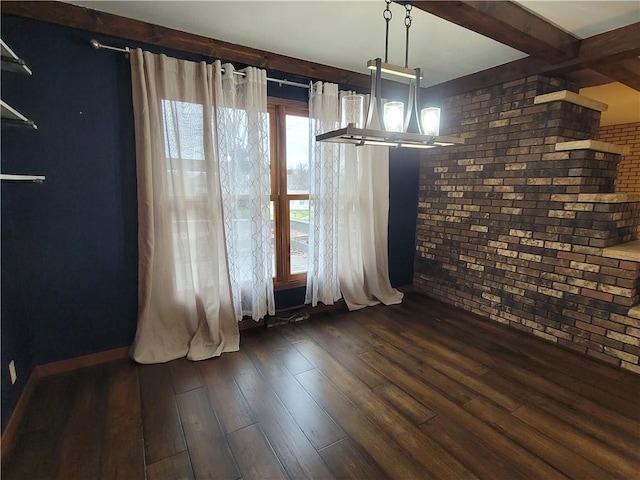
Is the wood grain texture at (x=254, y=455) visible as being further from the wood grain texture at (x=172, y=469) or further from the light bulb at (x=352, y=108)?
the light bulb at (x=352, y=108)

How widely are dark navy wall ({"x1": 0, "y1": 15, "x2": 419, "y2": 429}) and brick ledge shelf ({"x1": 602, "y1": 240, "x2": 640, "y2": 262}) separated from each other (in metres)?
3.53

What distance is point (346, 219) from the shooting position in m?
3.31

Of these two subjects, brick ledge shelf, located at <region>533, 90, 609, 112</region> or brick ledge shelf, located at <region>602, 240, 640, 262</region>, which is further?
brick ledge shelf, located at <region>533, 90, 609, 112</region>

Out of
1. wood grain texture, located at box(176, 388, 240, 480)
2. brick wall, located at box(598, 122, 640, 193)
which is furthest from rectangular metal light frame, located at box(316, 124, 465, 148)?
brick wall, located at box(598, 122, 640, 193)

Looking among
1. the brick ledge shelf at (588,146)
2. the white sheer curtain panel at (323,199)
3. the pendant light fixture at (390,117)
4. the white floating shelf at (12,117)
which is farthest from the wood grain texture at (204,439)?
the brick ledge shelf at (588,146)

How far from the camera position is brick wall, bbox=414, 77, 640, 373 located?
2463 millimetres

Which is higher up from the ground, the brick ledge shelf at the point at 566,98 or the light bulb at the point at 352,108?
the brick ledge shelf at the point at 566,98

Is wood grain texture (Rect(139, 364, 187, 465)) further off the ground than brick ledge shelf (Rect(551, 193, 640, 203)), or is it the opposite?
brick ledge shelf (Rect(551, 193, 640, 203))

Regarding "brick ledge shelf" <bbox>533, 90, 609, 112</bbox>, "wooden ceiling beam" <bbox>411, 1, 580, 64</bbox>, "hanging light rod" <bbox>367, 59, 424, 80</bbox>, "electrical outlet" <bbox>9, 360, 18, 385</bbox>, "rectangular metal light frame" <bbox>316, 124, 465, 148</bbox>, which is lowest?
"electrical outlet" <bbox>9, 360, 18, 385</bbox>

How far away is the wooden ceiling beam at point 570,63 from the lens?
2156mm

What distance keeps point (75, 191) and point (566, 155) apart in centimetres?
380

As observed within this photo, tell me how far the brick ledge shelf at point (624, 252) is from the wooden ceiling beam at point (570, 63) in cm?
138

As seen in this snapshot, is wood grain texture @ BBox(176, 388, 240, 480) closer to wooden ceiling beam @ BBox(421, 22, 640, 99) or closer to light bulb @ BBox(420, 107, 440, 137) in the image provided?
light bulb @ BBox(420, 107, 440, 137)

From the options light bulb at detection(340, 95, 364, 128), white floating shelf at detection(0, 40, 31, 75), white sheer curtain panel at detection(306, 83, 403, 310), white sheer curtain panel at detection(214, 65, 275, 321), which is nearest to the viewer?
white floating shelf at detection(0, 40, 31, 75)
